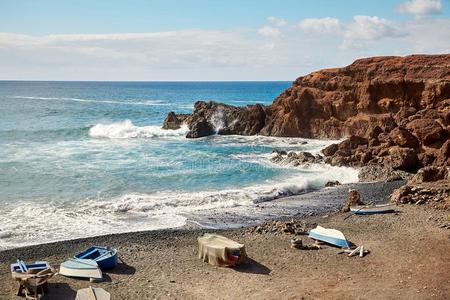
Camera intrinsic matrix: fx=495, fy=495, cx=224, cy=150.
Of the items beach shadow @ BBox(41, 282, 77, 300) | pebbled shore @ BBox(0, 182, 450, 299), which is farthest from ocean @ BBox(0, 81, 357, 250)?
beach shadow @ BBox(41, 282, 77, 300)

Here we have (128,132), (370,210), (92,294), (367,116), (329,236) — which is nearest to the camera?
(92,294)

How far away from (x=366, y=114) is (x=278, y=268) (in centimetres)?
3169

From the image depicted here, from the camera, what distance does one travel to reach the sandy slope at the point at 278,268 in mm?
15912

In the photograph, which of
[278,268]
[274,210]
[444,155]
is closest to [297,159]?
[444,155]

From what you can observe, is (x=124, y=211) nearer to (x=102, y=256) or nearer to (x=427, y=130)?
(x=102, y=256)

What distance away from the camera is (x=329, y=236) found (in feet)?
66.5

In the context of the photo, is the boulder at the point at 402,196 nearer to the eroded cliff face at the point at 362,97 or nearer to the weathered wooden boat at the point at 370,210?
the weathered wooden boat at the point at 370,210

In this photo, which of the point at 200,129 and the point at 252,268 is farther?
the point at 200,129

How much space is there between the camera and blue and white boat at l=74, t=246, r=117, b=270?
17.7 m

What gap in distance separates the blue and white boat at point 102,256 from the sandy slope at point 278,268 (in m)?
0.40

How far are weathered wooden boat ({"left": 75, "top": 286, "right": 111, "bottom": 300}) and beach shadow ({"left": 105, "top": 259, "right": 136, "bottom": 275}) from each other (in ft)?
7.50

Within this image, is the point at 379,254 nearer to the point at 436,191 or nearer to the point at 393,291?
the point at 393,291

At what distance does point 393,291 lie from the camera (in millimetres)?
15805

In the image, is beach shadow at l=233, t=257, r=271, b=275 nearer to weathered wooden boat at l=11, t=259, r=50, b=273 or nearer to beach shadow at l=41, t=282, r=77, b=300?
beach shadow at l=41, t=282, r=77, b=300
